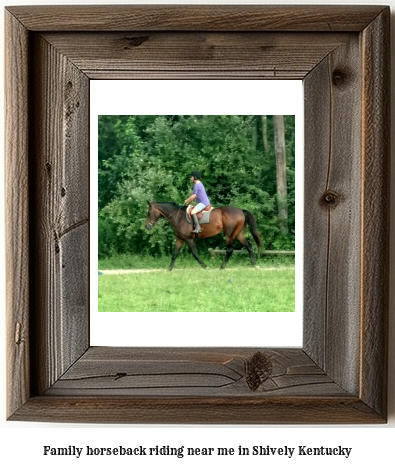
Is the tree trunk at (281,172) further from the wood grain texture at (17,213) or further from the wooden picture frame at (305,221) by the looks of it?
the wood grain texture at (17,213)

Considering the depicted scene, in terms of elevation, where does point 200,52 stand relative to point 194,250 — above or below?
above

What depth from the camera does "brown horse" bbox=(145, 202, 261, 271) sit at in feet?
3.12

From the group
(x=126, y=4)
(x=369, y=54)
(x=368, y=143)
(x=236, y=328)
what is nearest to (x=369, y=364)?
(x=236, y=328)

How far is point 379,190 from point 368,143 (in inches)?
2.6

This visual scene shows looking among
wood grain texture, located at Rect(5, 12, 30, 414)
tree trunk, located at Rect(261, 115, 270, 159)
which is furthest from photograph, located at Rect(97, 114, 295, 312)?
wood grain texture, located at Rect(5, 12, 30, 414)

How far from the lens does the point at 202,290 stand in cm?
96

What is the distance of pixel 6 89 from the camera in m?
0.93

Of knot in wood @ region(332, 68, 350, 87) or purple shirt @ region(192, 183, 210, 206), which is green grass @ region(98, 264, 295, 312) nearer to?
purple shirt @ region(192, 183, 210, 206)

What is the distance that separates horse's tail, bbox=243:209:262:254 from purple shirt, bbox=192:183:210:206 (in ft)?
0.18
